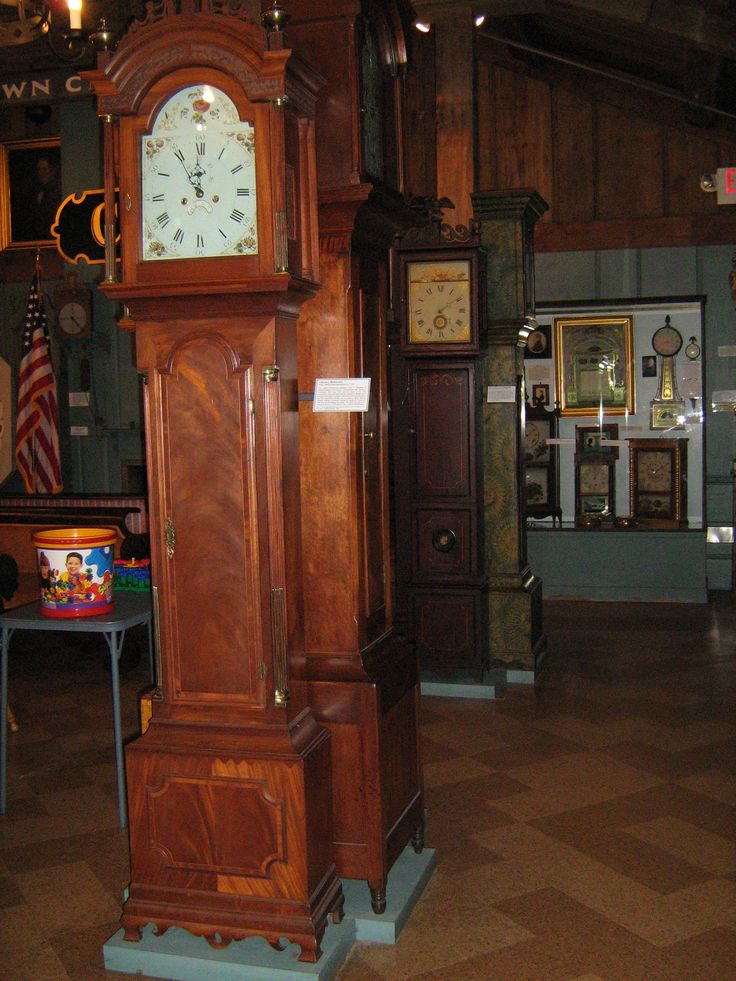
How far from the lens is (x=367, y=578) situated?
3.03m

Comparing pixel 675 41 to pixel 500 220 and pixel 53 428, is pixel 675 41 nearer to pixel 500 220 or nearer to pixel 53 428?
pixel 500 220

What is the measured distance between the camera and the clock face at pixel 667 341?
8.35 m

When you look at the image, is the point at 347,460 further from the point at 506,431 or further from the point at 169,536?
the point at 506,431

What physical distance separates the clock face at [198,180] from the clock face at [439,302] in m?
2.94

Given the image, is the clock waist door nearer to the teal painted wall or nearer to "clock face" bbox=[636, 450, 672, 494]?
the teal painted wall

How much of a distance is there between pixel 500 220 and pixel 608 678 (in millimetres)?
2583

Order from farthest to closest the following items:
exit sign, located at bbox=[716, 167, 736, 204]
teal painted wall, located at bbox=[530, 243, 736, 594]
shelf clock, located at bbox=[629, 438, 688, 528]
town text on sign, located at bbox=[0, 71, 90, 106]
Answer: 1. teal painted wall, located at bbox=[530, 243, 736, 594]
2. shelf clock, located at bbox=[629, 438, 688, 528]
3. town text on sign, located at bbox=[0, 71, 90, 106]
4. exit sign, located at bbox=[716, 167, 736, 204]

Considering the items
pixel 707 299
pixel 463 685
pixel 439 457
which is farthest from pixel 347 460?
pixel 707 299

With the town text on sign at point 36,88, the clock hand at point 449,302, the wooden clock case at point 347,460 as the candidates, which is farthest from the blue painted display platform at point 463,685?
the town text on sign at point 36,88

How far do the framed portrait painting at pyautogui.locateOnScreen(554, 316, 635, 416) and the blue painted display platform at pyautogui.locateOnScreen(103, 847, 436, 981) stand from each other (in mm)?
6023

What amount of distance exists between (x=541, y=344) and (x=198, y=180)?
6.28m

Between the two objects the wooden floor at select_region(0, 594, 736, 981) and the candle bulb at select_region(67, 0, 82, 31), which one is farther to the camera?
the candle bulb at select_region(67, 0, 82, 31)

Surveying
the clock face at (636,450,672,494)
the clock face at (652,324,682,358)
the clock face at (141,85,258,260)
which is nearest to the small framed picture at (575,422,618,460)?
the clock face at (636,450,672,494)

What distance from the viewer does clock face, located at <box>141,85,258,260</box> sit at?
256 centimetres
